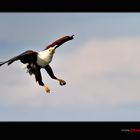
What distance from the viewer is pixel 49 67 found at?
12.9 feet

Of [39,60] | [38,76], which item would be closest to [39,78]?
[38,76]

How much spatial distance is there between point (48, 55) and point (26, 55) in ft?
0.88

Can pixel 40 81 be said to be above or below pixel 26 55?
below

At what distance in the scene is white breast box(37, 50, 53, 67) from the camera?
387 cm

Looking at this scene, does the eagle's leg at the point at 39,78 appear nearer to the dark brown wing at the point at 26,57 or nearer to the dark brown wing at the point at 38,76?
the dark brown wing at the point at 38,76

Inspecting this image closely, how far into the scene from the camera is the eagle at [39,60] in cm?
378

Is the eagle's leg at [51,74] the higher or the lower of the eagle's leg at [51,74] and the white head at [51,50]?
the lower
